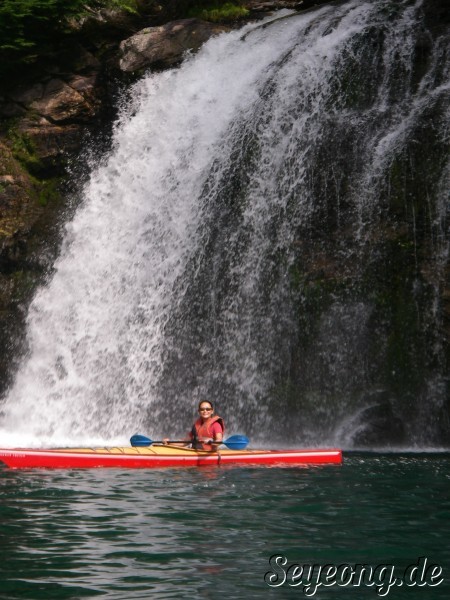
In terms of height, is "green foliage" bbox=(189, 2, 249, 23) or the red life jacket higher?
"green foliage" bbox=(189, 2, 249, 23)

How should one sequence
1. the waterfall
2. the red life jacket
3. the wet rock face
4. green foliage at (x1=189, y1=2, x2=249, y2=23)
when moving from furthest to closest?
green foliage at (x1=189, y1=2, x2=249, y2=23), the wet rock face, the waterfall, the red life jacket

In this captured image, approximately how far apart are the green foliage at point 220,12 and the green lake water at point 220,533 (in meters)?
15.6

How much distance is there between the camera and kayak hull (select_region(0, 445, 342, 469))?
39.0 feet

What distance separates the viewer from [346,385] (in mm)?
15672

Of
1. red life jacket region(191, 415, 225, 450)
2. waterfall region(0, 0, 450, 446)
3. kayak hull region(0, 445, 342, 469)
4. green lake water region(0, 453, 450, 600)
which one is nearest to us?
green lake water region(0, 453, 450, 600)

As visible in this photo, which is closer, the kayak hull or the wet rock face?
the kayak hull

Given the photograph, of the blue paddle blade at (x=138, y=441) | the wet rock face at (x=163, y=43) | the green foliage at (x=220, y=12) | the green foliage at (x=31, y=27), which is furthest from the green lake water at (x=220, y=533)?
the green foliage at (x=220, y=12)

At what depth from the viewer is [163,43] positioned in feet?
73.4

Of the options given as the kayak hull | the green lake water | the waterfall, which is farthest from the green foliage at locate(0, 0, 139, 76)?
the green lake water

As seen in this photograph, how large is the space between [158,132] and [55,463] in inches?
431

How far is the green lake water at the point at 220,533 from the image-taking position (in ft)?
20.8

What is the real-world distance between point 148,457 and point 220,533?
448cm

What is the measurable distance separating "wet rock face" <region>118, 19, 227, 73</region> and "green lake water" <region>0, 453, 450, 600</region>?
44.8 ft

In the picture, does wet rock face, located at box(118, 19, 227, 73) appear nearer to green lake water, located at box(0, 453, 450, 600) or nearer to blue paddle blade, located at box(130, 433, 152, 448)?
blue paddle blade, located at box(130, 433, 152, 448)
